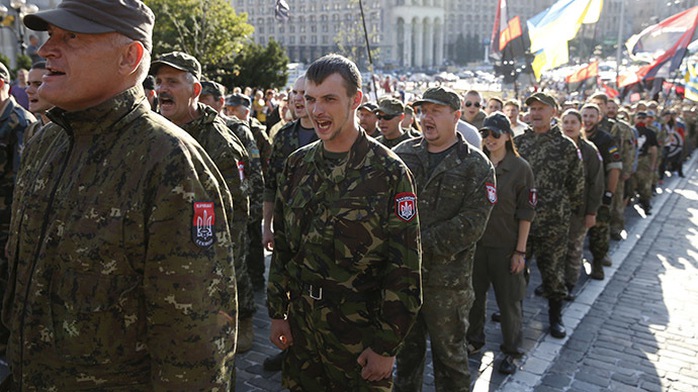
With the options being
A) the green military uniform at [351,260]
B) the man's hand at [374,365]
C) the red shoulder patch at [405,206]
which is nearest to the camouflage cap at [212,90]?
the green military uniform at [351,260]

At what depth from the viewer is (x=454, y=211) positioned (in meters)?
3.83

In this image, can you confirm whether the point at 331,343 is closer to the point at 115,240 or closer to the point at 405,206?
the point at 405,206

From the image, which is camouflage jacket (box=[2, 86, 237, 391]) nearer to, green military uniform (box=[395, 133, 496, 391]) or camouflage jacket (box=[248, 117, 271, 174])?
green military uniform (box=[395, 133, 496, 391])

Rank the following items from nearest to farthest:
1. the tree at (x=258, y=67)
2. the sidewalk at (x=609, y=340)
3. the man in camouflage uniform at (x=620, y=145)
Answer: the sidewalk at (x=609, y=340) → the man in camouflage uniform at (x=620, y=145) → the tree at (x=258, y=67)

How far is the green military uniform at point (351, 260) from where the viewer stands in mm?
2766

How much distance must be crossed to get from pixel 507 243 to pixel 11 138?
166 inches

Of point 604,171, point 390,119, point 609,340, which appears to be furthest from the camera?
point 604,171

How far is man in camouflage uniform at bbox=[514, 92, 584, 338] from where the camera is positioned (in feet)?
19.2

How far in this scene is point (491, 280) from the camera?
4.98m

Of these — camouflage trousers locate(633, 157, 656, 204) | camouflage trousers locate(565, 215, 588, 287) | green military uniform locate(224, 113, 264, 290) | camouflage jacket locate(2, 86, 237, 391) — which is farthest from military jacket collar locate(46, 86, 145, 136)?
camouflage trousers locate(633, 157, 656, 204)

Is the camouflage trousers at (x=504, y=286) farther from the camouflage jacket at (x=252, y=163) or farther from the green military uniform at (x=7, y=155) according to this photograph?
the green military uniform at (x=7, y=155)

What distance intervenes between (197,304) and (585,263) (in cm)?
753

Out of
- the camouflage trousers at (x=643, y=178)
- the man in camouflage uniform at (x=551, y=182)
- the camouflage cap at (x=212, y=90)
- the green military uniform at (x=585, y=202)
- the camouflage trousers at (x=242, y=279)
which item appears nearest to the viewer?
the camouflage trousers at (x=242, y=279)

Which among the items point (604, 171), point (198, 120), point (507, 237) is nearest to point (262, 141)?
point (198, 120)
